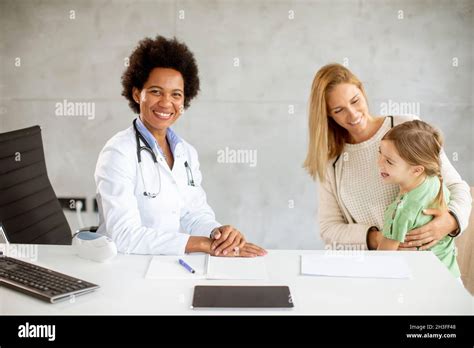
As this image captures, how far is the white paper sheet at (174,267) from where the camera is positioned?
1.81 metres

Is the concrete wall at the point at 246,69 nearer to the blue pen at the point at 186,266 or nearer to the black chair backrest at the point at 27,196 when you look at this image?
the black chair backrest at the point at 27,196

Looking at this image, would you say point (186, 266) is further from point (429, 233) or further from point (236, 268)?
point (429, 233)

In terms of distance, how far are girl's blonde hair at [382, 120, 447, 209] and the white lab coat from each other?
0.86 metres

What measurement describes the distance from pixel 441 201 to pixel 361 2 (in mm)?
2327

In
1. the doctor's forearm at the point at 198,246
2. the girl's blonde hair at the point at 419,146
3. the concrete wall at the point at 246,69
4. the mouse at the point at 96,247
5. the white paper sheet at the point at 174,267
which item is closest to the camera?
the white paper sheet at the point at 174,267

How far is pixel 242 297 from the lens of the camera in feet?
5.25

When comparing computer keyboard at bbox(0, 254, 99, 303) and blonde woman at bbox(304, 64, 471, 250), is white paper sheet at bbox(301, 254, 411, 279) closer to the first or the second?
blonde woman at bbox(304, 64, 471, 250)

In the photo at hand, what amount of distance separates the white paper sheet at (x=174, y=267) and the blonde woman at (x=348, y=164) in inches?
33.9

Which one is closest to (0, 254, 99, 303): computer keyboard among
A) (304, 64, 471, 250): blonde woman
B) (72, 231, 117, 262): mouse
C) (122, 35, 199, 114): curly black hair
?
(72, 231, 117, 262): mouse

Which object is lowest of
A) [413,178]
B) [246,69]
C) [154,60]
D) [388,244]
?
[388,244]

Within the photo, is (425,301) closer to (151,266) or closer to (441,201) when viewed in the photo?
(151,266)

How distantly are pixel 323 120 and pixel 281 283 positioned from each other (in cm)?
110

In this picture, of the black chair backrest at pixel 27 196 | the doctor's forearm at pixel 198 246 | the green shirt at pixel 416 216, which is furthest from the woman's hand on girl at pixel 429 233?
the black chair backrest at pixel 27 196

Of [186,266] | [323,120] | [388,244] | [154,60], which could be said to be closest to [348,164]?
[323,120]
